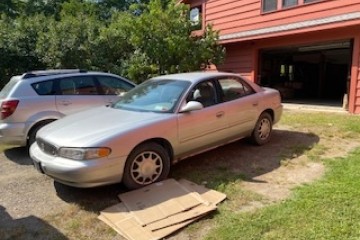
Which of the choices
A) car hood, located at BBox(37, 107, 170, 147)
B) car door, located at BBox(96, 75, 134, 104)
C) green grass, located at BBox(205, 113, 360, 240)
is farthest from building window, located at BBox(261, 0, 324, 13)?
car hood, located at BBox(37, 107, 170, 147)

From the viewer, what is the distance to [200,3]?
14961 mm

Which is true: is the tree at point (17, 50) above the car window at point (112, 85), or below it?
above

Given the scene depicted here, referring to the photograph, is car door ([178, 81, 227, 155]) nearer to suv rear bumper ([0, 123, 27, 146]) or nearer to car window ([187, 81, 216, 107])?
car window ([187, 81, 216, 107])

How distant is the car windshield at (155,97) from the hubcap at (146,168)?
72 cm

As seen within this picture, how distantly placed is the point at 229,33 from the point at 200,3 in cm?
272

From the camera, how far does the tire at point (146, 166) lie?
4.34m

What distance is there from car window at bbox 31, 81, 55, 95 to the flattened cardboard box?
10.6 ft

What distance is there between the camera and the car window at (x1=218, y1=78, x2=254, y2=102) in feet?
18.7

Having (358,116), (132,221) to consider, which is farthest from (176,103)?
(358,116)

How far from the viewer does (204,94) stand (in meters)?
5.37

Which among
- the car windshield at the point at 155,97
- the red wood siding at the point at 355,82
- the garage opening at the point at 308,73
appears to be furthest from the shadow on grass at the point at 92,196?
the garage opening at the point at 308,73

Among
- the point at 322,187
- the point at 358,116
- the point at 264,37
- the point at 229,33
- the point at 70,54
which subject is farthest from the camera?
the point at 70,54

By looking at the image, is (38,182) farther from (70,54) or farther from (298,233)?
(70,54)

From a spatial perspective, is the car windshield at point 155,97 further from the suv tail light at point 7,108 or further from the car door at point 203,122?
the suv tail light at point 7,108
